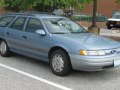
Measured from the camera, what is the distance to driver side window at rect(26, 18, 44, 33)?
6938mm

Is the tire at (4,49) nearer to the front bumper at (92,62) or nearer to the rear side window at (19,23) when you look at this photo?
the rear side window at (19,23)

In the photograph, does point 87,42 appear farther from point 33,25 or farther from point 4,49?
point 4,49

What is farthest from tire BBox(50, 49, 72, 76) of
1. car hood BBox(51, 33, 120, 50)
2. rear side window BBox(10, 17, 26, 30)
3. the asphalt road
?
rear side window BBox(10, 17, 26, 30)

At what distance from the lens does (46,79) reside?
591cm

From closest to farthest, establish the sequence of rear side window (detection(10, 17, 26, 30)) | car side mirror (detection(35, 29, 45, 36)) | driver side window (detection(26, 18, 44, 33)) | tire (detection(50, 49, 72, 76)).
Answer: tire (detection(50, 49, 72, 76))
car side mirror (detection(35, 29, 45, 36))
driver side window (detection(26, 18, 44, 33))
rear side window (detection(10, 17, 26, 30))

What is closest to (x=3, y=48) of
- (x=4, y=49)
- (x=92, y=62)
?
(x=4, y=49)

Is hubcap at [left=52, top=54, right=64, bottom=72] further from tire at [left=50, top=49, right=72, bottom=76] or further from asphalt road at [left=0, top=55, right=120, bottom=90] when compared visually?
asphalt road at [left=0, top=55, right=120, bottom=90]

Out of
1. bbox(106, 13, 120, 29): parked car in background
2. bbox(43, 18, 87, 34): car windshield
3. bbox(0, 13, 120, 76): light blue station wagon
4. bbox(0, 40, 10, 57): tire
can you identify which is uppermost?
bbox(43, 18, 87, 34): car windshield

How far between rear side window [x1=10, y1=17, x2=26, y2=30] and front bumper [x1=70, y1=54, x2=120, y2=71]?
7.74 ft

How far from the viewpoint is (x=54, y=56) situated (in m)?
6.27

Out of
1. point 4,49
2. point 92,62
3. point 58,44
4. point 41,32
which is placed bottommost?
point 4,49

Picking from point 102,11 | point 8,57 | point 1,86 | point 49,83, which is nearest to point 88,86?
point 49,83

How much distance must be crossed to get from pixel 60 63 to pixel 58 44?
0.46 meters

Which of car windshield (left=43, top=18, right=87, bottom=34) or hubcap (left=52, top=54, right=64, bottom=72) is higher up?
car windshield (left=43, top=18, right=87, bottom=34)
